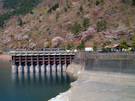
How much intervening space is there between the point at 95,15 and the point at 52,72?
6678cm

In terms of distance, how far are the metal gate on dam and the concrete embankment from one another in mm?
16853

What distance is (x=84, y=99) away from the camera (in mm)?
25406

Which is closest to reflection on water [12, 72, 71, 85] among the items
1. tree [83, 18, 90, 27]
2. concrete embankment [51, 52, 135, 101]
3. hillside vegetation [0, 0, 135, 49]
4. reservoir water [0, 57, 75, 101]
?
reservoir water [0, 57, 75, 101]

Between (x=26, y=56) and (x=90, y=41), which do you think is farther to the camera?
(x=90, y=41)

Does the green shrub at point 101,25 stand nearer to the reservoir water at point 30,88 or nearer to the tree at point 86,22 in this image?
the tree at point 86,22

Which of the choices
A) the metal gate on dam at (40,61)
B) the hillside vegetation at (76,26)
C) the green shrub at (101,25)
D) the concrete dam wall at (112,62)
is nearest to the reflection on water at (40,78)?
the metal gate on dam at (40,61)

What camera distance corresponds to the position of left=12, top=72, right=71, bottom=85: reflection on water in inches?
1850

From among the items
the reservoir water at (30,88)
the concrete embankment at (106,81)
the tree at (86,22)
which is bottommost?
the reservoir water at (30,88)

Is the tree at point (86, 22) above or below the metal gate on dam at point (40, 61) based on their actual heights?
above

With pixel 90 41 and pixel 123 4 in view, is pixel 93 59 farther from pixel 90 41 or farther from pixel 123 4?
pixel 123 4

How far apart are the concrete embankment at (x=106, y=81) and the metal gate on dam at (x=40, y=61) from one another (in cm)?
1685

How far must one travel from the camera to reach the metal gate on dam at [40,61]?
5772cm

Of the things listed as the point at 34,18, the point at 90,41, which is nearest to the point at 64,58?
the point at 90,41

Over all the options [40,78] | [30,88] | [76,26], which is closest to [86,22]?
[76,26]
